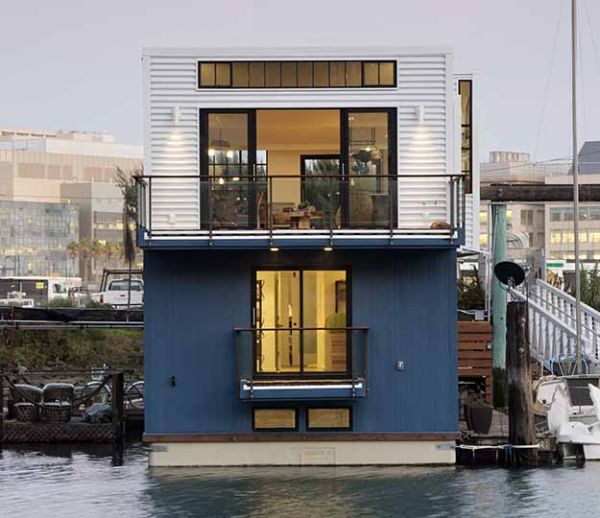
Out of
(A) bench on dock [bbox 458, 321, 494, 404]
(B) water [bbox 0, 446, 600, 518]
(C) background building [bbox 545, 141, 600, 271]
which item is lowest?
(B) water [bbox 0, 446, 600, 518]

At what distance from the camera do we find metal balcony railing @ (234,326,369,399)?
1173 inches

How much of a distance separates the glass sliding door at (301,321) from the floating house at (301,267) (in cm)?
3

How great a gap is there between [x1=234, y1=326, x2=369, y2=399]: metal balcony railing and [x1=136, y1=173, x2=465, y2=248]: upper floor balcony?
1.88 m

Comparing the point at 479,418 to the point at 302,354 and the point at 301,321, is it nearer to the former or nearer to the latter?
the point at 302,354

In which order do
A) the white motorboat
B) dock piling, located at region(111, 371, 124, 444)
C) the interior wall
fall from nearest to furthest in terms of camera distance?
the interior wall, the white motorboat, dock piling, located at region(111, 371, 124, 444)

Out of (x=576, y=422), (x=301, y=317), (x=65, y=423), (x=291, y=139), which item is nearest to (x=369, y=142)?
(x=291, y=139)

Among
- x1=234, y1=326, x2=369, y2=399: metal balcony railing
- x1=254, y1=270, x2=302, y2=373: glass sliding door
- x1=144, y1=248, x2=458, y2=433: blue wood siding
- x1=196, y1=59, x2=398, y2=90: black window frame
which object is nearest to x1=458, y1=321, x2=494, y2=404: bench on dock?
x1=144, y1=248, x2=458, y2=433: blue wood siding

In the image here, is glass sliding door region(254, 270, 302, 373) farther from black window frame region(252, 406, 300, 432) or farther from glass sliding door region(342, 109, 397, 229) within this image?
glass sliding door region(342, 109, 397, 229)

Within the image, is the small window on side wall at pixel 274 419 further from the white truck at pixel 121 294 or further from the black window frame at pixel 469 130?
the white truck at pixel 121 294

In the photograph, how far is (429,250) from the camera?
30219 millimetres

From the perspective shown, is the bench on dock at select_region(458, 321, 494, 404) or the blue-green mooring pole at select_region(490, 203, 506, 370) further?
the blue-green mooring pole at select_region(490, 203, 506, 370)

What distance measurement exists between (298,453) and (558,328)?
37.7 feet

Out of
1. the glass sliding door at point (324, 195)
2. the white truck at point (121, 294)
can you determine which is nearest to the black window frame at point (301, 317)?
the glass sliding door at point (324, 195)

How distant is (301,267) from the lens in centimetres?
3019
